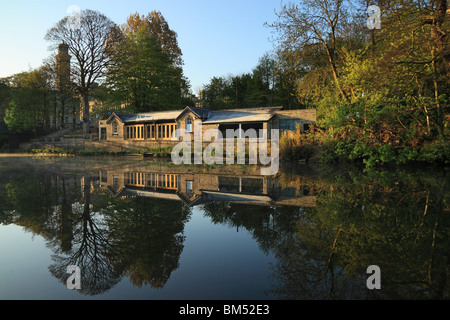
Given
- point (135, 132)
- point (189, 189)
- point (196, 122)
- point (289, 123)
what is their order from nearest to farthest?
point (189, 189)
point (289, 123)
point (196, 122)
point (135, 132)

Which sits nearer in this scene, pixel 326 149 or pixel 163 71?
pixel 326 149

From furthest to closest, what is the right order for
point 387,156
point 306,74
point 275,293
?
1. point 306,74
2. point 387,156
3. point 275,293

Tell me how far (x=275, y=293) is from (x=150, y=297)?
4.05 feet

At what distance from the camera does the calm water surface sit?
109 inches

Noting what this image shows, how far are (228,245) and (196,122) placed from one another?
89.7 feet

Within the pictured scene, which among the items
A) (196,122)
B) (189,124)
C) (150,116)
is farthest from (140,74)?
(196,122)

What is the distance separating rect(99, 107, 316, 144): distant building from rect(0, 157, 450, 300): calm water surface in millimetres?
18215

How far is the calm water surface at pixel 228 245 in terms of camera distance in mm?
2777

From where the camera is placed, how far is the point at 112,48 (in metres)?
37.8

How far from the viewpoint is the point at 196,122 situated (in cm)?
3066

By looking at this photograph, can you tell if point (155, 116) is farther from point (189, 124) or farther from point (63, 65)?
point (63, 65)

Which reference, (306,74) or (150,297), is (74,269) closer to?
(150,297)

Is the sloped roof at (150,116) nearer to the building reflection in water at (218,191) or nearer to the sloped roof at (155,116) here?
the sloped roof at (155,116)

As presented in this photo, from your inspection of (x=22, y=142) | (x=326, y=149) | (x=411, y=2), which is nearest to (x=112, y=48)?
(x=22, y=142)
